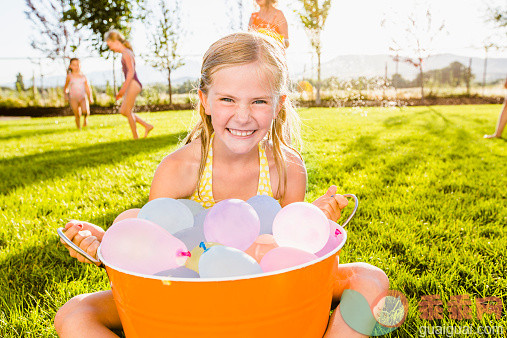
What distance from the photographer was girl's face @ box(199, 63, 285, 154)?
1393mm

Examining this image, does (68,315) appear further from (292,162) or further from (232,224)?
(292,162)

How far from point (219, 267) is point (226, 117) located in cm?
73

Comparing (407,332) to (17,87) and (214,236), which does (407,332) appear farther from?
(17,87)

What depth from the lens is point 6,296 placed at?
142 centimetres

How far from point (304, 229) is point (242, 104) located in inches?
22.8

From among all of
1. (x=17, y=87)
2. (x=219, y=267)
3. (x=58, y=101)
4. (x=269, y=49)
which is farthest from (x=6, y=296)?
(x=17, y=87)

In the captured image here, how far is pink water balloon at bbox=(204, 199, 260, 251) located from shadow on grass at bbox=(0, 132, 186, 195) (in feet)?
7.86

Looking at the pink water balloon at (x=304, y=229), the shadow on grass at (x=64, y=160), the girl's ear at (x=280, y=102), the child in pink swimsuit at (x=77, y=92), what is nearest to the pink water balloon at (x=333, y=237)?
the pink water balloon at (x=304, y=229)

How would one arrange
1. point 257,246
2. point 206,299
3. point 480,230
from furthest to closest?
point 480,230
point 257,246
point 206,299

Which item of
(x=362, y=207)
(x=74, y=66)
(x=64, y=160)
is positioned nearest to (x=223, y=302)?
(x=362, y=207)

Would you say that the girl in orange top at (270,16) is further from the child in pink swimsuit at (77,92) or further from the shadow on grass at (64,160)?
the child in pink swimsuit at (77,92)

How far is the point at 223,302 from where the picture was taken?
745 mm

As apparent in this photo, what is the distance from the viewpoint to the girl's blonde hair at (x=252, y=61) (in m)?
1.44

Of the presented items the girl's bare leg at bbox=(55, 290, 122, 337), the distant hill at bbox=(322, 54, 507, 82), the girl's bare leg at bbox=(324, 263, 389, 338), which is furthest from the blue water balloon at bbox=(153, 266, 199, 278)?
the distant hill at bbox=(322, 54, 507, 82)
